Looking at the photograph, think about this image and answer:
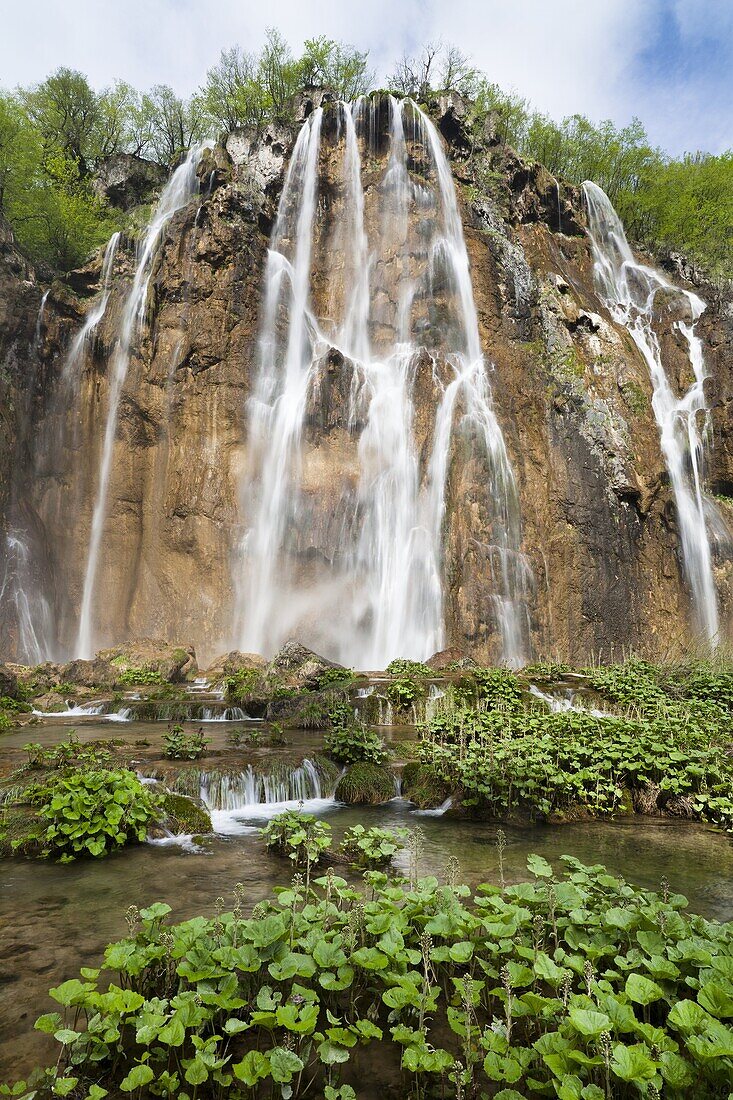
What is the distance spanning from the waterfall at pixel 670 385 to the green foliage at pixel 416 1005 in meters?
18.9

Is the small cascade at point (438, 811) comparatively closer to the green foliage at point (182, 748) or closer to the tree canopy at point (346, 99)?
the green foliage at point (182, 748)

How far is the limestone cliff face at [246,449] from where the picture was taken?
21344mm

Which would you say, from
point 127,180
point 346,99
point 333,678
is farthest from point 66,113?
point 333,678

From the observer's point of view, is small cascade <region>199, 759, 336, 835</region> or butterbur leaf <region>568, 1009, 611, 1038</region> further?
small cascade <region>199, 759, 336, 835</region>

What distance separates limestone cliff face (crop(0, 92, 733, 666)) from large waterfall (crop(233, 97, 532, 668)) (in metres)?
0.33

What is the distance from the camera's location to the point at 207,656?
22.1m

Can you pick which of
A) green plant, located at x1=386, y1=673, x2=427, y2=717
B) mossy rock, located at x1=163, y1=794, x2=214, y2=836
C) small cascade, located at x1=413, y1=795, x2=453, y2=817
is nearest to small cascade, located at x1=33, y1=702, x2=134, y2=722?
green plant, located at x1=386, y1=673, x2=427, y2=717

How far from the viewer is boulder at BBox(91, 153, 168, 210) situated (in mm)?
33250

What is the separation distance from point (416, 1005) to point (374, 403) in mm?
22643

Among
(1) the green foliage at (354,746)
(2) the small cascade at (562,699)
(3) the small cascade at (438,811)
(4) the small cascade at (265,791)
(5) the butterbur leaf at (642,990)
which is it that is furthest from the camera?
(2) the small cascade at (562,699)

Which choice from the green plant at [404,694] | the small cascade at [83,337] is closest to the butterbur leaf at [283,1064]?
the green plant at [404,694]

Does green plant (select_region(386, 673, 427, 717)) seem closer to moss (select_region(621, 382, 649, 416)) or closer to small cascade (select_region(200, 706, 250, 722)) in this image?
small cascade (select_region(200, 706, 250, 722))

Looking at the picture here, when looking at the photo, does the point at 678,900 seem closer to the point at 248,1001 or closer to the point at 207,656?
the point at 248,1001

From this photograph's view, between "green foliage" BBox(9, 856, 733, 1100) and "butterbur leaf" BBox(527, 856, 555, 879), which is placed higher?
"butterbur leaf" BBox(527, 856, 555, 879)
